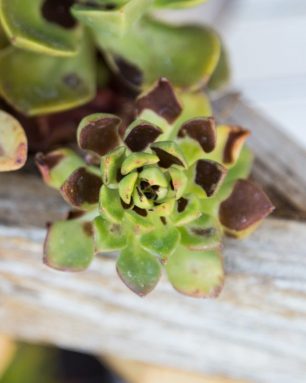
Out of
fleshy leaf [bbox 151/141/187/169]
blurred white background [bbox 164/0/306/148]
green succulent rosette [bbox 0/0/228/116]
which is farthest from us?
blurred white background [bbox 164/0/306/148]

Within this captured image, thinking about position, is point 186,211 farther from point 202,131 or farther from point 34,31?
point 34,31

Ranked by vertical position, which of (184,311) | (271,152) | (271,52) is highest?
(271,152)

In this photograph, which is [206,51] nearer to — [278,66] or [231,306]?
[231,306]

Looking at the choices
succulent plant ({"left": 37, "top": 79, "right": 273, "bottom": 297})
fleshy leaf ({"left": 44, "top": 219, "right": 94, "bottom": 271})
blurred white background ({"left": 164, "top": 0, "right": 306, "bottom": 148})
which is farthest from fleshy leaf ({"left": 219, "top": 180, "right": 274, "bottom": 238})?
blurred white background ({"left": 164, "top": 0, "right": 306, "bottom": 148})

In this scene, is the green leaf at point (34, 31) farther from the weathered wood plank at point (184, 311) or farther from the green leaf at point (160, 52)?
the weathered wood plank at point (184, 311)

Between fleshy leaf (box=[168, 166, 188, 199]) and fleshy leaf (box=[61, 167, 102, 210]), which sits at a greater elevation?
fleshy leaf (box=[168, 166, 188, 199])

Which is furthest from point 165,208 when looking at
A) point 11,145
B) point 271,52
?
point 271,52

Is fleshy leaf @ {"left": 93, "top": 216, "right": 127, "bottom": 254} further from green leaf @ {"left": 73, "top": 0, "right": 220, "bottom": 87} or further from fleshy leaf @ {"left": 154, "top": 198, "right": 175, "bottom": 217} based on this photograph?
green leaf @ {"left": 73, "top": 0, "right": 220, "bottom": 87}
